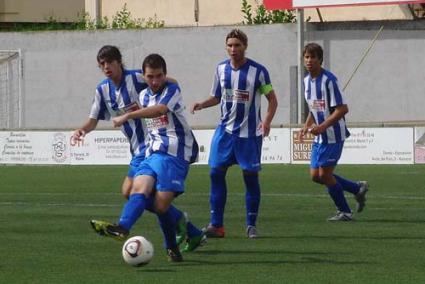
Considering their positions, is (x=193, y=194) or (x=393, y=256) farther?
(x=193, y=194)

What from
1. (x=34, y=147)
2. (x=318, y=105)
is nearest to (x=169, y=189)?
(x=318, y=105)

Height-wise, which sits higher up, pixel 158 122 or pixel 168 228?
pixel 158 122

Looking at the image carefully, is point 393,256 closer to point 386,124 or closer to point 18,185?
point 18,185

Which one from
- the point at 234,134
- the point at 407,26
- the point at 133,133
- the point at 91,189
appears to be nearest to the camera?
the point at 133,133

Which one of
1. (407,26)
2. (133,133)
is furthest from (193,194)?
(407,26)

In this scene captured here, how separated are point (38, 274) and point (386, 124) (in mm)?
17528

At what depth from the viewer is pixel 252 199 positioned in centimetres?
1262

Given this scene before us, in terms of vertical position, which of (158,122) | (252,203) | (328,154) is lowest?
(252,203)

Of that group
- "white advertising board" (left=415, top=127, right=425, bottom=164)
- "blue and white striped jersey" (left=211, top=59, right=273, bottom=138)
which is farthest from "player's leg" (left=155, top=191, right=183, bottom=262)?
"white advertising board" (left=415, top=127, right=425, bottom=164)

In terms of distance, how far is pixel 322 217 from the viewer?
1465 centimetres

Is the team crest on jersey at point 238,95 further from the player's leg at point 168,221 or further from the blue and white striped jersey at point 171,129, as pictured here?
the player's leg at point 168,221

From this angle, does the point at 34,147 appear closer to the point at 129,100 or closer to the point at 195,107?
the point at 195,107

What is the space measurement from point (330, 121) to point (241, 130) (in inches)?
56.1

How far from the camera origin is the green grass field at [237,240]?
31.6 ft
